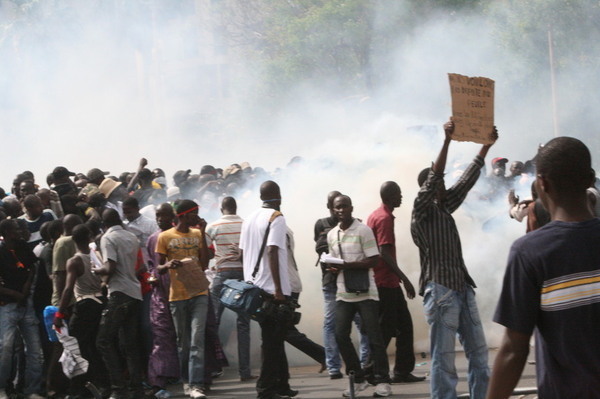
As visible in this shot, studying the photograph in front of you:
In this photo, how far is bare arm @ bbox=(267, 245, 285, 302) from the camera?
25.7ft

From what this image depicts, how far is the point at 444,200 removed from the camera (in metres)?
6.56

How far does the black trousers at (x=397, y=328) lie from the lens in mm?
8906

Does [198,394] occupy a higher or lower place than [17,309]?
lower

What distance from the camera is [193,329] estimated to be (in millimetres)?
8664

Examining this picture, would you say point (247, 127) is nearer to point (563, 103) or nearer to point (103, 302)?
point (563, 103)

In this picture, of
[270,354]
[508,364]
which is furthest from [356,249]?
[508,364]

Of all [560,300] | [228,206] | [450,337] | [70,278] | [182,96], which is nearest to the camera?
[560,300]

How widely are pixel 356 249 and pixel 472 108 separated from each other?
2533 mm

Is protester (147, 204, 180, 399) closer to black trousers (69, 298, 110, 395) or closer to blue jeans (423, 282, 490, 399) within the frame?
black trousers (69, 298, 110, 395)

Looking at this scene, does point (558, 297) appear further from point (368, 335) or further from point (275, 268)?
point (368, 335)

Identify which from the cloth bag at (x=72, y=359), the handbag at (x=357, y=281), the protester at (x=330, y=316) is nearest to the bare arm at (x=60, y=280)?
the cloth bag at (x=72, y=359)

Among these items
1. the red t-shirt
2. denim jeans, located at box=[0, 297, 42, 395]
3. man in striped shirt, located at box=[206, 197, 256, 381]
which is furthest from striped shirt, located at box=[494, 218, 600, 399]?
denim jeans, located at box=[0, 297, 42, 395]

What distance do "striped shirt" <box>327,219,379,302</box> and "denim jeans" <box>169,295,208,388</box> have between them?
1.20 meters

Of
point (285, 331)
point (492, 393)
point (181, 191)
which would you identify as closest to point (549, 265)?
point (492, 393)
